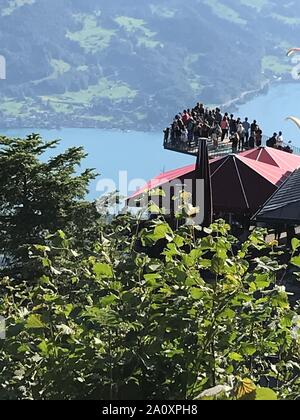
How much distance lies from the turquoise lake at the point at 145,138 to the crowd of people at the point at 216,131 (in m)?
76.8

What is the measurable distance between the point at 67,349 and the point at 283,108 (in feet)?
379

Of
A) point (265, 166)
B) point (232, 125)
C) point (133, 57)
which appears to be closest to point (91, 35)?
point (133, 57)

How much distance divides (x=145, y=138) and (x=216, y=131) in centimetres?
10310

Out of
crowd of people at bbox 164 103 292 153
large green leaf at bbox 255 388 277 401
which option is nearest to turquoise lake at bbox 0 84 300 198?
crowd of people at bbox 164 103 292 153

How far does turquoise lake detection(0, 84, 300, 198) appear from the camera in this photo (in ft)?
359

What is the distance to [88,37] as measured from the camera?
177250mm

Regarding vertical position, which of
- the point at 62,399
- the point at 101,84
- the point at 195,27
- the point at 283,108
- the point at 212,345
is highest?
the point at 195,27

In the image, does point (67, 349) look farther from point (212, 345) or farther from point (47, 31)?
point (47, 31)

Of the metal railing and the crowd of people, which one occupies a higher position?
the crowd of people

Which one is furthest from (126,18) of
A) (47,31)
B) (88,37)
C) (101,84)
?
(101,84)

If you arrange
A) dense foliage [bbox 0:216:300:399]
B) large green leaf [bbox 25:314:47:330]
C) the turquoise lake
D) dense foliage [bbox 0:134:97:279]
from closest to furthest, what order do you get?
dense foliage [bbox 0:216:300:399] < large green leaf [bbox 25:314:47:330] < dense foliage [bbox 0:134:97:279] < the turquoise lake

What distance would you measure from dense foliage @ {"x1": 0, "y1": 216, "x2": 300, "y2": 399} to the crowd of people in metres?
15.9

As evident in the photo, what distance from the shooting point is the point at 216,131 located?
20078 mm

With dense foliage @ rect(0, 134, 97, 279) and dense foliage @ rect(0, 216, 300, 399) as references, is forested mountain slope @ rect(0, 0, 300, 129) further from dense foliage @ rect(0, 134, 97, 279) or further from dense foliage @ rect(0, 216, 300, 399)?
dense foliage @ rect(0, 216, 300, 399)
